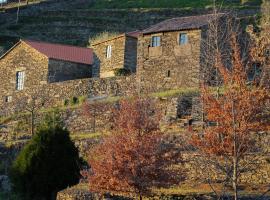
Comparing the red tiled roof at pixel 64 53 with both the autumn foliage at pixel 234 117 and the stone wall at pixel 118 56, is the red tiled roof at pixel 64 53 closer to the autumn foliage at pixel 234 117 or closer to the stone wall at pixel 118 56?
the stone wall at pixel 118 56

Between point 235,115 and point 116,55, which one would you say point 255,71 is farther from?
point 116,55

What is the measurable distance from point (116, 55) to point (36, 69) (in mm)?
6530

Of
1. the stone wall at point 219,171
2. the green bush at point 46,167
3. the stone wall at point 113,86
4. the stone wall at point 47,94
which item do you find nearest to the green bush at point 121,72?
the stone wall at point 113,86

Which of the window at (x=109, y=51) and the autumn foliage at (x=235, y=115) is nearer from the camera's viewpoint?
the autumn foliage at (x=235, y=115)

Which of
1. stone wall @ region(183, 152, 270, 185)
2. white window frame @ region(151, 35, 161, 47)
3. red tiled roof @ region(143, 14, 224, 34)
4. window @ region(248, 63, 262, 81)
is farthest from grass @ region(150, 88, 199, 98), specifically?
stone wall @ region(183, 152, 270, 185)

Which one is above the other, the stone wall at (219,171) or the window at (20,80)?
the window at (20,80)

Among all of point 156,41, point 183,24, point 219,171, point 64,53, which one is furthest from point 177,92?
point 64,53

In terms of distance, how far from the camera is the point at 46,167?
27656 mm

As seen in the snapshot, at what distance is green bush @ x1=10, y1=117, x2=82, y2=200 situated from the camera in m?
27.5

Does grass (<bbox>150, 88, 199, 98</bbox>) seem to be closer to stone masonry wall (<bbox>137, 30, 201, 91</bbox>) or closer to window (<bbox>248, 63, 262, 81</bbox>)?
stone masonry wall (<bbox>137, 30, 201, 91</bbox>)

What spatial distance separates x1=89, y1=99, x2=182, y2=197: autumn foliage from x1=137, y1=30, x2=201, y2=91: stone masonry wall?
1853cm

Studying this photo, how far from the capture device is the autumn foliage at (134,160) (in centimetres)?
2162

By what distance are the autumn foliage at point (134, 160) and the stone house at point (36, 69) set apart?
25453mm

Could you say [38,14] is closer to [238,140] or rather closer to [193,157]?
[193,157]
